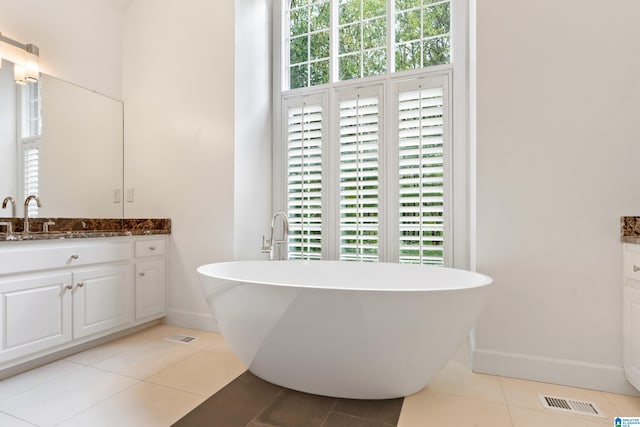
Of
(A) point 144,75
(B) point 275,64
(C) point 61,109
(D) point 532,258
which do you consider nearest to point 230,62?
(B) point 275,64

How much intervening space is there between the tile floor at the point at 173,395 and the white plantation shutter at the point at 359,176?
1081 mm

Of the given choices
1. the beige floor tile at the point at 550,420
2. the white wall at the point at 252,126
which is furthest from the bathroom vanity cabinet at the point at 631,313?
the white wall at the point at 252,126

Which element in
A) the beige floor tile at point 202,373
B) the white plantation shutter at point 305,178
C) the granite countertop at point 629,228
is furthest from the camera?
the white plantation shutter at point 305,178

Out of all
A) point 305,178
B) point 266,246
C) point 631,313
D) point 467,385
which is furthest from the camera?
point 305,178

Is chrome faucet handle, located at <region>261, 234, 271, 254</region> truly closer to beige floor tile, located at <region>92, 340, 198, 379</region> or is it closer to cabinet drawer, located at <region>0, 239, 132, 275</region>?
beige floor tile, located at <region>92, 340, 198, 379</region>

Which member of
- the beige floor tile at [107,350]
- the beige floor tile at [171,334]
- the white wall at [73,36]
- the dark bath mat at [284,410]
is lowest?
the beige floor tile at [171,334]

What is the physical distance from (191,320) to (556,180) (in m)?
2.66

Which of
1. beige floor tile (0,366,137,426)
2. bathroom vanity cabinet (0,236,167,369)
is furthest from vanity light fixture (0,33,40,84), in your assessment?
beige floor tile (0,366,137,426)

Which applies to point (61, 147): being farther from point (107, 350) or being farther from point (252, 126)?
point (107, 350)

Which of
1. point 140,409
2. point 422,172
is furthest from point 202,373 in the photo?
point 422,172

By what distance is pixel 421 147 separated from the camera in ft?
8.47

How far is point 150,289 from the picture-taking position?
2672 millimetres

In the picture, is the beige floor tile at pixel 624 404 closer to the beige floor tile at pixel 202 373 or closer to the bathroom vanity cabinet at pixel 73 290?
the beige floor tile at pixel 202 373

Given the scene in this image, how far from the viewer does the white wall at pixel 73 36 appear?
240 cm
